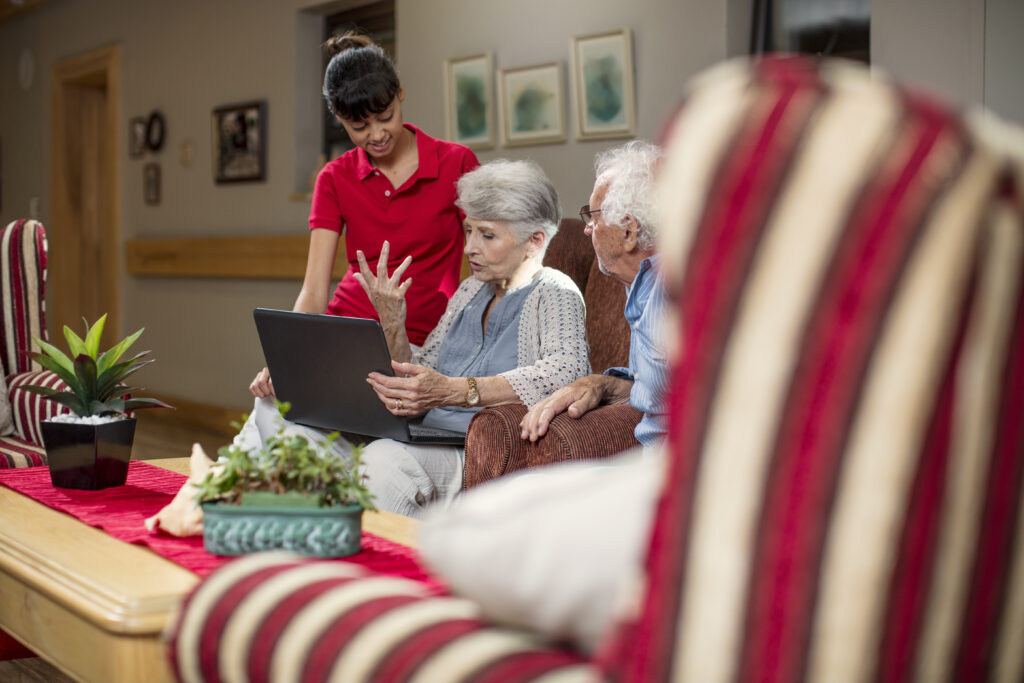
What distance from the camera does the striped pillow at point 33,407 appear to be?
298 cm

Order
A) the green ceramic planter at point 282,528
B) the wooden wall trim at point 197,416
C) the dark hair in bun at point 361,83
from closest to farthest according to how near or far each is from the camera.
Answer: the green ceramic planter at point 282,528, the dark hair in bun at point 361,83, the wooden wall trim at point 197,416

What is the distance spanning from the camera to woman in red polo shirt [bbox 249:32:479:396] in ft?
9.25

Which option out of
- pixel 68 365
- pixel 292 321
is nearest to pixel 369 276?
pixel 292 321

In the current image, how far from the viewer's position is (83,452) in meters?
2.11

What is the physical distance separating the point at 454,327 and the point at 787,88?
80.2 inches

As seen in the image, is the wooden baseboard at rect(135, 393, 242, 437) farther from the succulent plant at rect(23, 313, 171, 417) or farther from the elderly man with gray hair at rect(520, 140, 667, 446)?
the elderly man with gray hair at rect(520, 140, 667, 446)

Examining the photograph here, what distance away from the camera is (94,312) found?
8.48m

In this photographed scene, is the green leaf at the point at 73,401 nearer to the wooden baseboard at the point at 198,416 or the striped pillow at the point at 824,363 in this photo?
the striped pillow at the point at 824,363

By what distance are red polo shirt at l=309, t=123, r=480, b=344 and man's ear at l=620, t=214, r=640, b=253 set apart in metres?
0.82

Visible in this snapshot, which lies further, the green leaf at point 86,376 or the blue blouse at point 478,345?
the blue blouse at point 478,345

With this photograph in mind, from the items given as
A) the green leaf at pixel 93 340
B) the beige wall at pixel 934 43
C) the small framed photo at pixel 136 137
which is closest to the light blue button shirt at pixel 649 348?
the green leaf at pixel 93 340

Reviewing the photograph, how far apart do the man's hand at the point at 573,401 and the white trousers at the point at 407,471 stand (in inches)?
8.4

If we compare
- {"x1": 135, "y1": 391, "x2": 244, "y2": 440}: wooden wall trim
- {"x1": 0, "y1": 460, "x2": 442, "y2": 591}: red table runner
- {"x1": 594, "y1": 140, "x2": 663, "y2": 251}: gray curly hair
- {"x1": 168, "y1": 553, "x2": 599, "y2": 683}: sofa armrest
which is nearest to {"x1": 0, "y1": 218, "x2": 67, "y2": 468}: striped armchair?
{"x1": 0, "y1": 460, "x2": 442, "y2": 591}: red table runner

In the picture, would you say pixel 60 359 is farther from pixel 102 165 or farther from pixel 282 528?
pixel 102 165
